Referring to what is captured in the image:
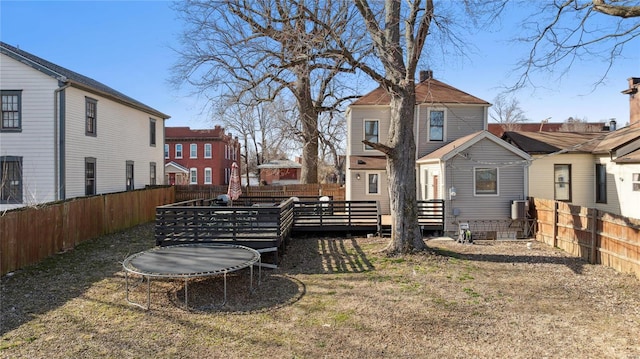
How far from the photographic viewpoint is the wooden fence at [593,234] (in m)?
8.13

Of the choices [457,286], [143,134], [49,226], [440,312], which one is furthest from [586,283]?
[143,134]

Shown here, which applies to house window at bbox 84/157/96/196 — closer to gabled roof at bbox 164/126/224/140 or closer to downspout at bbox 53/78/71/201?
downspout at bbox 53/78/71/201

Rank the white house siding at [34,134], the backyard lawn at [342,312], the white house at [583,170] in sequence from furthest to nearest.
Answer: the white house at [583,170] < the white house siding at [34,134] < the backyard lawn at [342,312]

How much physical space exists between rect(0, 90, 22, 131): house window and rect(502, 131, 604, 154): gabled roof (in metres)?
19.7

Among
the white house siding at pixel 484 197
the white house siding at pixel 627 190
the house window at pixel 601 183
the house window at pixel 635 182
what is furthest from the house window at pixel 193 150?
the house window at pixel 635 182

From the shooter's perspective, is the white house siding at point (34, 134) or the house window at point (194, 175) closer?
the white house siding at point (34, 134)

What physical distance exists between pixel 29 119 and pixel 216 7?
9864 mm

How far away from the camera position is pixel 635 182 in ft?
45.4

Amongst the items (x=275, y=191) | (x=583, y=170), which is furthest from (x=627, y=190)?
(x=275, y=191)

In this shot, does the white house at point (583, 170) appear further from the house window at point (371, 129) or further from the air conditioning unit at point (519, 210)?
the house window at point (371, 129)

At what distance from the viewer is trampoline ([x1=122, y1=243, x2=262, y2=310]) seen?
639cm

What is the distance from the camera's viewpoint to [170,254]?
25.7 ft

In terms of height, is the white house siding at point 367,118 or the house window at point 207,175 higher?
the white house siding at point 367,118

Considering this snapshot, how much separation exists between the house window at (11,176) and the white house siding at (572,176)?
65.0 ft
